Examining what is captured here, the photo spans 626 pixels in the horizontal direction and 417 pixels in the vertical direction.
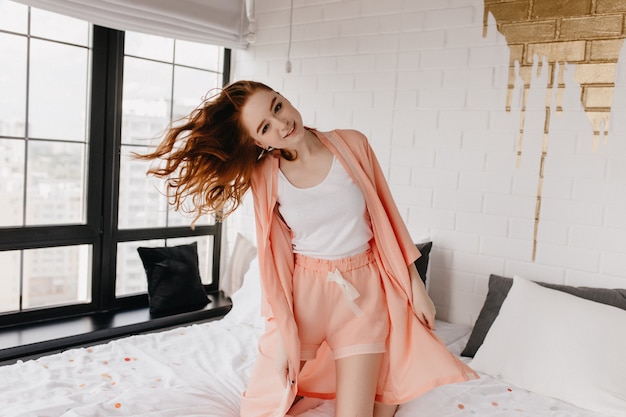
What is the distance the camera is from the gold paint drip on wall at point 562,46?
2.60 m

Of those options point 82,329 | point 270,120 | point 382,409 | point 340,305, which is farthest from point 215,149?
→ point 82,329

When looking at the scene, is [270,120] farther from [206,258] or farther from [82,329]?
[206,258]

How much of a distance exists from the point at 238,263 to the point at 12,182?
1.37 m

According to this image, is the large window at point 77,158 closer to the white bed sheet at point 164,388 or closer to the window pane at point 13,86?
the window pane at point 13,86

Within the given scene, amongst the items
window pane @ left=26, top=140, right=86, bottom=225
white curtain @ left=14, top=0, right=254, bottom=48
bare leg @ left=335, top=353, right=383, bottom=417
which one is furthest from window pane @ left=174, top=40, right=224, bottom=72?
bare leg @ left=335, top=353, right=383, bottom=417

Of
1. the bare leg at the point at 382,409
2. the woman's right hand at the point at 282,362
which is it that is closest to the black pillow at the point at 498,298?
the bare leg at the point at 382,409

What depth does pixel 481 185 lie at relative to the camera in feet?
9.72

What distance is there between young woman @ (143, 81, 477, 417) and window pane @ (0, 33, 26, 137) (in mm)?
1531

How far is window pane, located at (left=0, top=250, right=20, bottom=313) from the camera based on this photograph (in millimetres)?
3131

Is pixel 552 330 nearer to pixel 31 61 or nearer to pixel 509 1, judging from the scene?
pixel 509 1

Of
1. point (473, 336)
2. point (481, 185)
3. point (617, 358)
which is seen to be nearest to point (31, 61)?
point (481, 185)

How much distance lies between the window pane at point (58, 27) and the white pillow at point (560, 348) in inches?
103

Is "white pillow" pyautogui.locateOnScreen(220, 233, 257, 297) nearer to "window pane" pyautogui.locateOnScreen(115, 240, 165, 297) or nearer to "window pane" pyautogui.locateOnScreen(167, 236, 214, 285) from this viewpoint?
"window pane" pyautogui.locateOnScreen(167, 236, 214, 285)

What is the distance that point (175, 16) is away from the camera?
3443 millimetres
